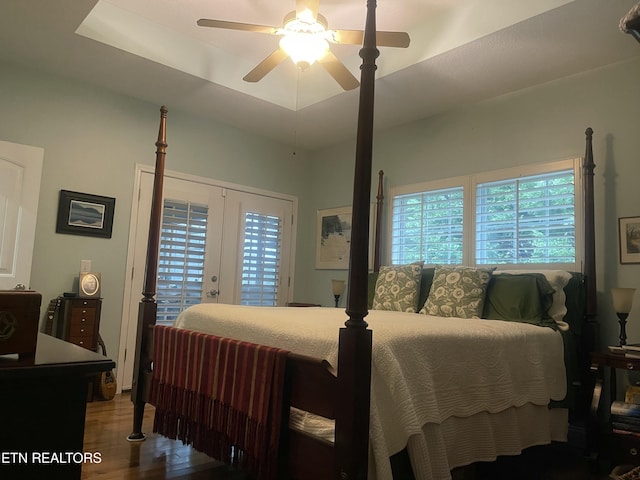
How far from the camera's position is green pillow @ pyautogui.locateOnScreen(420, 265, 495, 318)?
10.2 feet

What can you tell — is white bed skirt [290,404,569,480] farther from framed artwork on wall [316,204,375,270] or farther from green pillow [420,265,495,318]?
framed artwork on wall [316,204,375,270]

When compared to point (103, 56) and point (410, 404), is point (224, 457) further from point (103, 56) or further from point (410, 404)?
point (103, 56)

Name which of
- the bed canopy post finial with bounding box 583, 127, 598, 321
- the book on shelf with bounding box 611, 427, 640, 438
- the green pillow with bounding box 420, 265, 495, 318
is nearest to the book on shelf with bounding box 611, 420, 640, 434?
the book on shelf with bounding box 611, 427, 640, 438

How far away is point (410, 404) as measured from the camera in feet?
5.67

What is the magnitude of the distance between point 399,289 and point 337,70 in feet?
5.49

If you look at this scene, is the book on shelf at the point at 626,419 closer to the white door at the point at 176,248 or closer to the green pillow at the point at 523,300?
the green pillow at the point at 523,300

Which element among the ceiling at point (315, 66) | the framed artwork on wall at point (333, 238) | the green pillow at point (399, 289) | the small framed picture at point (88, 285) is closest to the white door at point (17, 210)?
the small framed picture at point (88, 285)

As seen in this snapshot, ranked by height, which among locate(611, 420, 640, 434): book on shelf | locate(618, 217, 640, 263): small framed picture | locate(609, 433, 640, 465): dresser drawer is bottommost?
locate(609, 433, 640, 465): dresser drawer

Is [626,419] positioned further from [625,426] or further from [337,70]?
[337,70]

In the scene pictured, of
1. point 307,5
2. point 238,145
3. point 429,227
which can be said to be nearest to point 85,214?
point 238,145

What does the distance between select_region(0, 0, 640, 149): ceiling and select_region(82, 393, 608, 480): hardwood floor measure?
8.65 feet

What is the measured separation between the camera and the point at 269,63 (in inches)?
120

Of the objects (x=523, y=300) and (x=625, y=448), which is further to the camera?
(x=523, y=300)

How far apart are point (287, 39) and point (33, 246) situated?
2.59 meters
